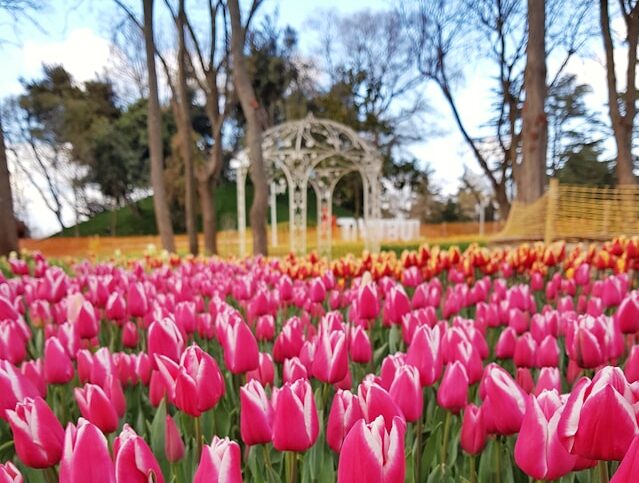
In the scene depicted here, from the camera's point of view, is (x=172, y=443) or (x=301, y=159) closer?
(x=172, y=443)

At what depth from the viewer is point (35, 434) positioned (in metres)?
1.04

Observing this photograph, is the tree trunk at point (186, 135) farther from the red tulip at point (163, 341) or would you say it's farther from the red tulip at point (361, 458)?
the red tulip at point (361, 458)

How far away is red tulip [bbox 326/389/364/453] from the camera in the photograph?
107cm

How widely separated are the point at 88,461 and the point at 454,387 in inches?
31.3

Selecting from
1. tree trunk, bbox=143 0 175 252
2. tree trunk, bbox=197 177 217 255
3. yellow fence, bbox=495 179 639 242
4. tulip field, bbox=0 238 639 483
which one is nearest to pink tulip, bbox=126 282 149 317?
tulip field, bbox=0 238 639 483

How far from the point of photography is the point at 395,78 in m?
25.2

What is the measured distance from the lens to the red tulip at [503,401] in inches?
43.1

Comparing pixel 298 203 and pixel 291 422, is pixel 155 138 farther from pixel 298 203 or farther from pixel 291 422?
pixel 291 422

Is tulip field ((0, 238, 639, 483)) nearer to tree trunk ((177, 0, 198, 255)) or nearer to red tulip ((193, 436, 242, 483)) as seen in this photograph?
red tulip ((193, 436, 242, 483))

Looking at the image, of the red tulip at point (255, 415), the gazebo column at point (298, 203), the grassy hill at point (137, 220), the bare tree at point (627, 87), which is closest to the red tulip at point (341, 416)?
the red tulip at point (255, 415)

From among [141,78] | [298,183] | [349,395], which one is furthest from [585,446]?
[141,78]

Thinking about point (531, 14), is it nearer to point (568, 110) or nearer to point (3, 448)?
point (3, 448)

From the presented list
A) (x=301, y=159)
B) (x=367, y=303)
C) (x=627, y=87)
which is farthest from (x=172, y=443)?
(x=627, y=87)

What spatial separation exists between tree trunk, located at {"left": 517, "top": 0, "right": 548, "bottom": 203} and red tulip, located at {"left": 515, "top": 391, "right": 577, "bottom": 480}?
A: 35.2ft
